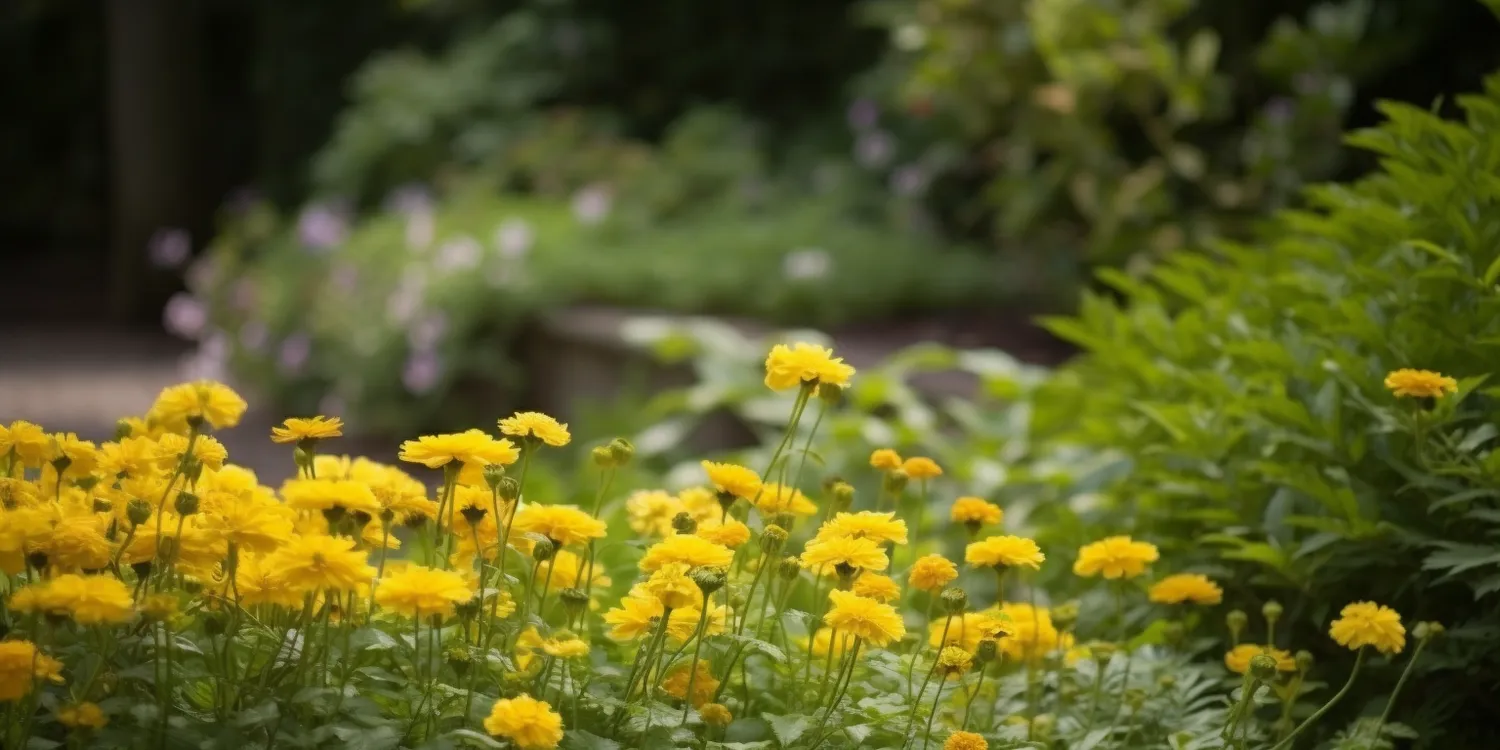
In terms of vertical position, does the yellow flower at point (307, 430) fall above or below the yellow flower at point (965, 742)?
above

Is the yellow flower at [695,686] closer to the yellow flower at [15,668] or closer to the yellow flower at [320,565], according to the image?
the yellow flower at [320,565]

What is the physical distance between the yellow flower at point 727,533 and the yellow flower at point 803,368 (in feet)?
0.46

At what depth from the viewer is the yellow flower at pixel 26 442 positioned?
1436 mm

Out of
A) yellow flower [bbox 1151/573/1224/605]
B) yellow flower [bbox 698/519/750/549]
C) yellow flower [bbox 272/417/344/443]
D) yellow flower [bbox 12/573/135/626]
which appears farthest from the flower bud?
yellow flower [bbox 12/573/135/626]

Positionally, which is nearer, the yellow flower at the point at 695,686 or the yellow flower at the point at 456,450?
the yellow flower at the point at 456,450

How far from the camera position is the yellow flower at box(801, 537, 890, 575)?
1.34 m

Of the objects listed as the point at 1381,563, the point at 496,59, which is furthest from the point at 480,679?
the point at 496,59

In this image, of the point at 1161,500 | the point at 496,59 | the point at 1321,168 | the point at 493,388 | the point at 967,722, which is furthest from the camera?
the point at 496,59

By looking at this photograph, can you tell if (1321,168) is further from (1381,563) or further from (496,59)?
(496,59)

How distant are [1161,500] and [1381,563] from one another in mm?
361

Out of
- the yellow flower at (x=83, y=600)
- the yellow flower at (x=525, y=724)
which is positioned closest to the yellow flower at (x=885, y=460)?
the yellow flower at (x=525, y=724)

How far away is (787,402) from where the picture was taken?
3.63m

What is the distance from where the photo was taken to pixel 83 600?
113 centimetres

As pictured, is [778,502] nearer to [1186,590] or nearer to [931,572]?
[931,572]
